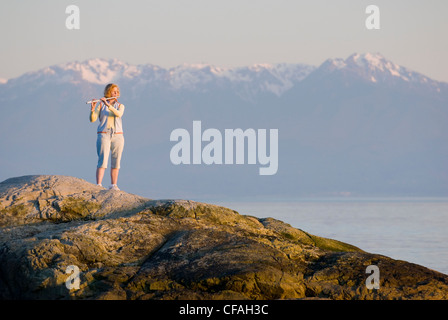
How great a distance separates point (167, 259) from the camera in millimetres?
13680

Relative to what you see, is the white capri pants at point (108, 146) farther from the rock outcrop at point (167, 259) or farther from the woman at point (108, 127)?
the rock outcrop at point (167, 259)

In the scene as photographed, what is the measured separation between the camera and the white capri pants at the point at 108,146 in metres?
18.3

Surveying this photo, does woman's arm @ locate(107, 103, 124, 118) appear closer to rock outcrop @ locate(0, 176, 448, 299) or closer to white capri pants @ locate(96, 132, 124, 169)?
white capri pants @ locate(96, 132, 124, 169)

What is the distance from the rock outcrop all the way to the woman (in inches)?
84.8

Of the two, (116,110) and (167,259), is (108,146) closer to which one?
(116,110)

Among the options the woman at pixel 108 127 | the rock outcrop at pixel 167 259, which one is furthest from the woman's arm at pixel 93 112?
the rock outcrop at pixel 167 259

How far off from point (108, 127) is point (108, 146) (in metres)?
0.44

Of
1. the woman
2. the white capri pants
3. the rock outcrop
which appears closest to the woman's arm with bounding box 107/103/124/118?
the woman

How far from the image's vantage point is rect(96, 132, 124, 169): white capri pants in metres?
18.3

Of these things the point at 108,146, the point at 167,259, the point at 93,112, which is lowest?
the point at 167,259

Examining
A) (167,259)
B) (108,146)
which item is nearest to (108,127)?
(108,146)

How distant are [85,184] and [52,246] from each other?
12.6ft

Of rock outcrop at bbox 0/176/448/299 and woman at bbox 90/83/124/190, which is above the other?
woman at bbox 90/83/124/190

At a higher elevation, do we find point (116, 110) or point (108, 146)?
point (116, 110)
